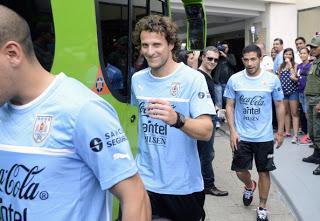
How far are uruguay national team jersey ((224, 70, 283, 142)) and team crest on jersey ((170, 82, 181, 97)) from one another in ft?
6.71

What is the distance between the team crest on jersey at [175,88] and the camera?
301cm

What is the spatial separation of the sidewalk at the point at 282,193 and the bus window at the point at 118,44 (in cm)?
205

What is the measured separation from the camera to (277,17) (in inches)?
627

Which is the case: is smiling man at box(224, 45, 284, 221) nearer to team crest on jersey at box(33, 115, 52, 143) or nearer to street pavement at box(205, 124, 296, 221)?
street pavement at box(205, 124, 296, 221)

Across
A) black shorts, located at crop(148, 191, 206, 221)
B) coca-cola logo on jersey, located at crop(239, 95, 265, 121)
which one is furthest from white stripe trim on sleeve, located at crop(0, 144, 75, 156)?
coca-cola logo on jersey, located at crop(239, 95, 265, 121)

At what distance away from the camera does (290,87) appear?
9.08m

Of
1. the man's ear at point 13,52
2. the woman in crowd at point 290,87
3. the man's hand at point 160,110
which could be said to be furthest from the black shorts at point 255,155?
the woman in crowd at point 290,87

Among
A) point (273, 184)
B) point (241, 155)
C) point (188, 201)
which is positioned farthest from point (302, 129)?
point (188, 201)

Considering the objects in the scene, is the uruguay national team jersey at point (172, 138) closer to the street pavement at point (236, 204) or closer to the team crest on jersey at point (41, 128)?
the team crest on jersey at point (41, 128)

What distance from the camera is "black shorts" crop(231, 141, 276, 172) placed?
15.9 ft

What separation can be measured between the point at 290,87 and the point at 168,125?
21.7 ft

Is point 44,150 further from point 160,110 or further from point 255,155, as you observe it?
point 255,155

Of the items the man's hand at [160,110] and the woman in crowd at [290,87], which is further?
the woman in crowd at [290,87]

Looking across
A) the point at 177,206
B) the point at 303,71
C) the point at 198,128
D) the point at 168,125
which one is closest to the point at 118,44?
the point at 168,125
